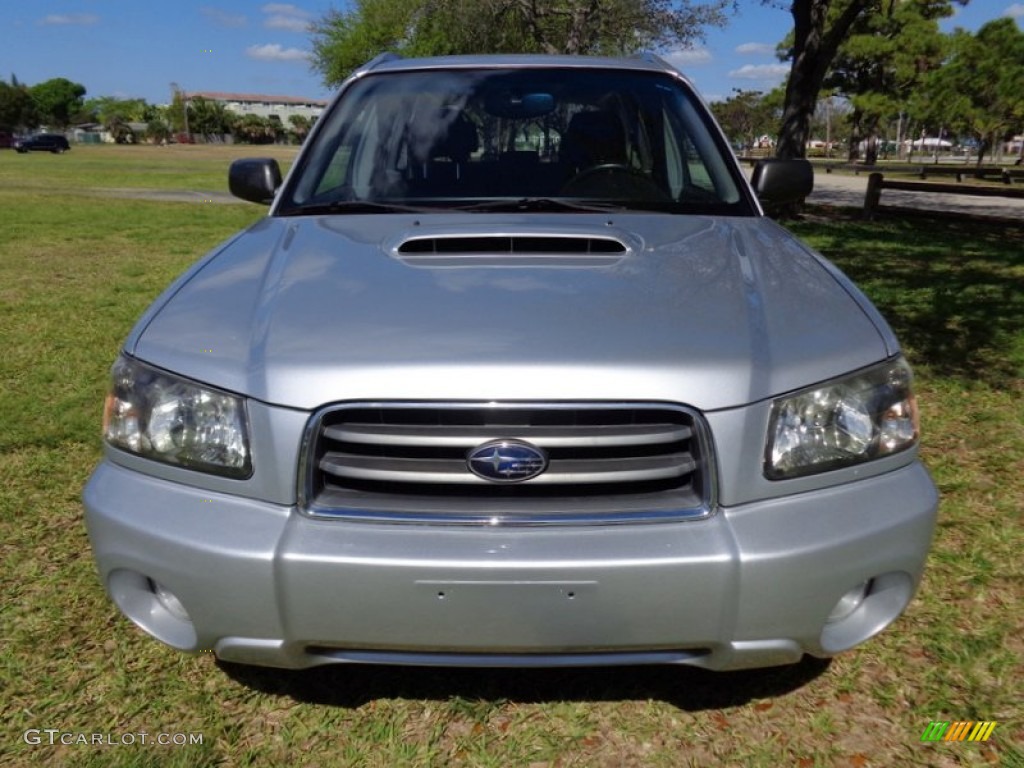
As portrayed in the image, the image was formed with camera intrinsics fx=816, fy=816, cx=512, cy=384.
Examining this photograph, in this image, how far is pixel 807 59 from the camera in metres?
13.0

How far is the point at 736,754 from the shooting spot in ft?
6.88

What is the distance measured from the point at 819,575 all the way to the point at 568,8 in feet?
74.7

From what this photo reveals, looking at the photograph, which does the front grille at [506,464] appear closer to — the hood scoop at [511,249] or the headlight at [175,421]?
the headlight at [175,421]

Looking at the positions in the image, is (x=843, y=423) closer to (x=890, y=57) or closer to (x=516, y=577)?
(x=516, y=577)

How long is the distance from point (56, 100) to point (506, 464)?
143780mm

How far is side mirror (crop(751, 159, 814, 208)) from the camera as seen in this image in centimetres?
329

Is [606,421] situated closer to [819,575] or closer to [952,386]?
[819,575]

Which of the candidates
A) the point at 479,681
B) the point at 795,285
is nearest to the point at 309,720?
the point at 479,681

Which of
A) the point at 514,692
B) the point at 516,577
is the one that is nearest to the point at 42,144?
the point at 514,692

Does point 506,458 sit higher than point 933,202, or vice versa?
point 933,202

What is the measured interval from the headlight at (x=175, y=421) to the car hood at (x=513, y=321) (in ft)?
0.16

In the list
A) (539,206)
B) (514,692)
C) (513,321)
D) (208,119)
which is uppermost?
(208,119)

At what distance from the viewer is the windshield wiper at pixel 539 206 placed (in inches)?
108

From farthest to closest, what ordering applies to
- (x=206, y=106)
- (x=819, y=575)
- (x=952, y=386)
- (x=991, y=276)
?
1. (x=206, y=106)
2. (x=991, y=276)
3. (x=952, y=386)
4. (x=819, y=575)
